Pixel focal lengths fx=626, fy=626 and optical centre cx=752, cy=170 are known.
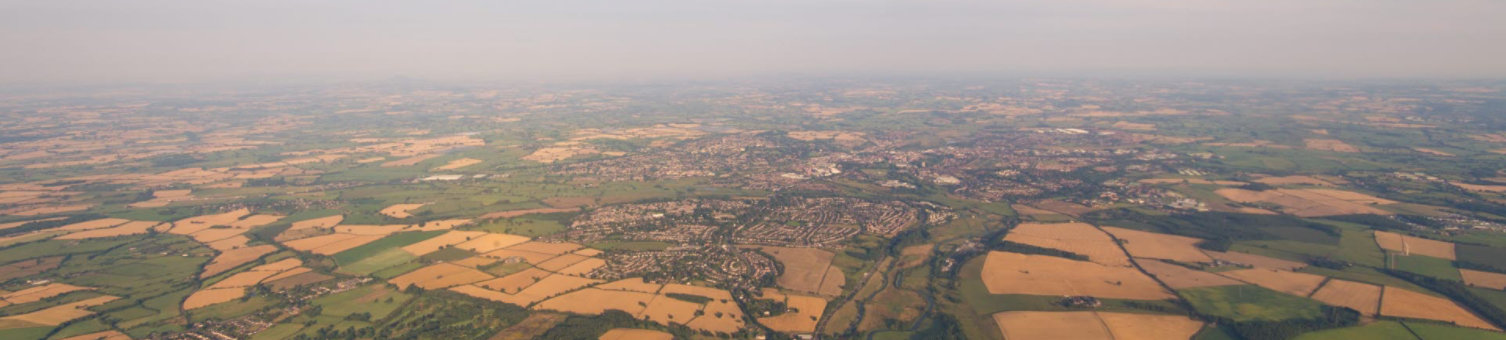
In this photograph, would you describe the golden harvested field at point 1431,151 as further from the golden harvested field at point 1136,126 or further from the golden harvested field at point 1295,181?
the golden harvested field at point 1136,126

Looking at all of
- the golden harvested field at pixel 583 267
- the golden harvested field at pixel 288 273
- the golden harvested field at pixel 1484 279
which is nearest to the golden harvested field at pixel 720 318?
the golden harvested field at pixel 583 267

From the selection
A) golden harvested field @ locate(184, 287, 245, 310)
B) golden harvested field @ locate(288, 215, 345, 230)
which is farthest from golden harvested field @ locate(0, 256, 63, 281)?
golden harvested field @ locate(184, 287, 245, 310)

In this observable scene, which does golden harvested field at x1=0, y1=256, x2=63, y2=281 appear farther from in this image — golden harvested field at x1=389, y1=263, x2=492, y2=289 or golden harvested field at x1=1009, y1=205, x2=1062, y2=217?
golden harvested field at x1=1009, y1=205, x2=1062, y2=217

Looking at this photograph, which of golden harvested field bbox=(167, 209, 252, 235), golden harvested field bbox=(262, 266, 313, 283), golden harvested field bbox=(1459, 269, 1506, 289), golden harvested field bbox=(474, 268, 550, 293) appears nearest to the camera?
golden harvested field bbox=(1459, 269, 1506, 289)

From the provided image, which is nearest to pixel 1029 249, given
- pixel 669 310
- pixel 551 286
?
pixel 669 310

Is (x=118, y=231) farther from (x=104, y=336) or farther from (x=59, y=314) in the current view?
(x=104, y=336)

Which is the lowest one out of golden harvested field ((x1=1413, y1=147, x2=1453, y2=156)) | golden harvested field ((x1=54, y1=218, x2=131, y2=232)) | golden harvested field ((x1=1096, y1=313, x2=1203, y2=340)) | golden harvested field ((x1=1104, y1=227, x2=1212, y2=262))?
golden harvested field ((x1=54, y1=218, x2=131, y2=232))

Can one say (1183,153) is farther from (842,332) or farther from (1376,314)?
(842,332)
